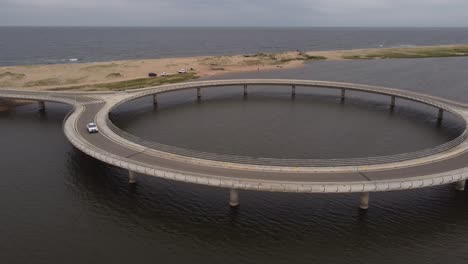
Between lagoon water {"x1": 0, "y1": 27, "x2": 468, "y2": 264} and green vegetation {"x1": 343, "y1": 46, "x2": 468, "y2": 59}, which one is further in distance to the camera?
green vegetation {"x1": 343, "y1": 46, "x2": 468, "y2": 59}

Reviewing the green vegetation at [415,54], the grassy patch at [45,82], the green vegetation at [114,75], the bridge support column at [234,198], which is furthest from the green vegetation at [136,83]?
the green vegetation at [415,54]

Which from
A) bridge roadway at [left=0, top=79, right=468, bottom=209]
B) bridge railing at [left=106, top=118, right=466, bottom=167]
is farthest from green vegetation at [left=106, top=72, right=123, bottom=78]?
bridge railing at [left=106, top=118, right=466, bottom=167]

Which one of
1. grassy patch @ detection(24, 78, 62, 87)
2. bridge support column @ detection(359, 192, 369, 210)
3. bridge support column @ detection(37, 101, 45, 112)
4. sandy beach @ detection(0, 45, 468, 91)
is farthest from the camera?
sandy beach @ detection(0, 45, 468, 91)

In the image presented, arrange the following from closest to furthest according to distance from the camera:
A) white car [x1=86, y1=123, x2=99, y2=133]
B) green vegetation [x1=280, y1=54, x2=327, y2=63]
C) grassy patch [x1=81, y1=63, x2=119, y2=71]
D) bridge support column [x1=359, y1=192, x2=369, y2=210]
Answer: bridge support column [x1=359, y1=192, x2=369, y2=210]
white car [x1=86, y1=123, x2=99, y2=133]
grassy patch [x1=81, y1=63, x2=119, y2=71]
green vegetation [x1=280, y1=54, x2=327, y2=63]

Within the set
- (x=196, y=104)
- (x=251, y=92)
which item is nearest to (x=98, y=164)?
(x=196, y=104)

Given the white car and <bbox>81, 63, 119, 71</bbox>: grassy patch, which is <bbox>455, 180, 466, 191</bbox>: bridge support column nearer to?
the white car

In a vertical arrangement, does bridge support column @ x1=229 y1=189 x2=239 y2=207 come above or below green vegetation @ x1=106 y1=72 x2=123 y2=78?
below

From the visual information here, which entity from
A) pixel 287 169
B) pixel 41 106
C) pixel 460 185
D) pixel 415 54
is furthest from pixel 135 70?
pixel 415 54

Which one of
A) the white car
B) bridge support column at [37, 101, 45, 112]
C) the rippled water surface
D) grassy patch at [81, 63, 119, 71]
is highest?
grassy patch at [81, 63, 119, 71]

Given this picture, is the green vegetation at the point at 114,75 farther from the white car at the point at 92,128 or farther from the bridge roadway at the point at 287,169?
the bridge roadway at the point at 287,169
